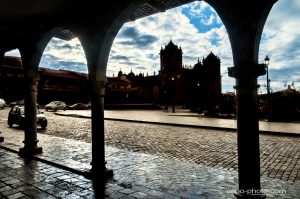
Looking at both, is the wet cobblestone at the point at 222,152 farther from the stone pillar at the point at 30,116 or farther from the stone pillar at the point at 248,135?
the stone pillar at the point at 30,116

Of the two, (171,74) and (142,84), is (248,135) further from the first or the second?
(142,84)

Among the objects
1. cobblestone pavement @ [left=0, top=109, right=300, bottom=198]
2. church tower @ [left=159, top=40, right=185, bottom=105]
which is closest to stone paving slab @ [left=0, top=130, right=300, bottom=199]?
cobblestone pavement @ [left=0, top=109, right=300, bottom=198]

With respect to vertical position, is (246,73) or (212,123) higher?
(246,73)

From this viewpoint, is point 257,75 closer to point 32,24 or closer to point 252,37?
point 252,37

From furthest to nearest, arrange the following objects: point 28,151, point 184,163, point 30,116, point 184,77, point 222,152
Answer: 1. point 184,77
2. point 222,152
3. point 30,116
4. point 28,151
5. point 184,163

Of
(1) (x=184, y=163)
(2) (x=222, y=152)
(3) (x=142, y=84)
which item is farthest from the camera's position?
(3) (x=142, y=84)

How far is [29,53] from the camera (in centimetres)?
800

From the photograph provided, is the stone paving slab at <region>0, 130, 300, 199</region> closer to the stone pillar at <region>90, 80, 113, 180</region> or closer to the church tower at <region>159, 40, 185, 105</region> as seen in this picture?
the stone pillar at <region>90, 80, 113, 180</region>

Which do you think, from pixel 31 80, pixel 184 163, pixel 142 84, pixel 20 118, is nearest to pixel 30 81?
pixel 31 80

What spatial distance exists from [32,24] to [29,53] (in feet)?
3.23

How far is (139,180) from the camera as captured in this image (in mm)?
5637

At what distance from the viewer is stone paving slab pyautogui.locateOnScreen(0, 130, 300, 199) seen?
4.80m

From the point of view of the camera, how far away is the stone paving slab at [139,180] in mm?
4805

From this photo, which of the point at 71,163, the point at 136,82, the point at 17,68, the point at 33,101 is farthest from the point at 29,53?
the point at 136,82
